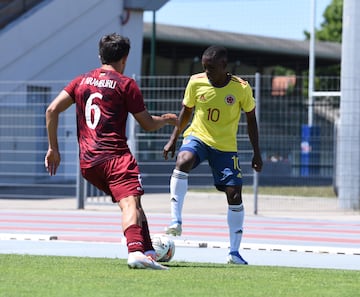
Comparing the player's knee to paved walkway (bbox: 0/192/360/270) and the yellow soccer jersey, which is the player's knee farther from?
paved walkway (bbox: 0/192/360/270)

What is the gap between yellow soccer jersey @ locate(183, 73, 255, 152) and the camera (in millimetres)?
10648

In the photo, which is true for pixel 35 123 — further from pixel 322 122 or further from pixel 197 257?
pixel 197 257

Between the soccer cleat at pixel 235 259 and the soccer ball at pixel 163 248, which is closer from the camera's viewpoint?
the soccer ball at pixel 163 248

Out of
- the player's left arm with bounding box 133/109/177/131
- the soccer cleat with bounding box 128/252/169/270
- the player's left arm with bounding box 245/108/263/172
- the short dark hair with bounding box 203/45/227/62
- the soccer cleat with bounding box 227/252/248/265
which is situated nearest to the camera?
the soccer cleat with bounding box 128/252/169/270

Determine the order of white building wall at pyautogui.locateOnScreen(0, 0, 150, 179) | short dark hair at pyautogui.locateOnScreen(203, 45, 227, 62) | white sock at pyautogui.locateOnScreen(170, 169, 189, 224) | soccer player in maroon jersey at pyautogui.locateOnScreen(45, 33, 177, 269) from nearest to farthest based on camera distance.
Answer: soccer player in maroon jersey at pyautogui.locateOnScreen(45, 33, 177, 269) < short dark hair at pyautogui.locateOnScreen(203, 45, 227, 62) < white sock at pyautogui.locateOnScreen(170, 169, 189, 224) < white building wall at pyautogui.locateOnScreen(0, 0, 150, 179)

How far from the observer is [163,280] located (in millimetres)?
7875

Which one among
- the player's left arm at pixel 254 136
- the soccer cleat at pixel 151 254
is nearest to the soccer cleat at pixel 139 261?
the soccer cleat at pixel 151 254

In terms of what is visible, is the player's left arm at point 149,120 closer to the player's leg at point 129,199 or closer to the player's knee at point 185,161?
the player's leg at point 129,199

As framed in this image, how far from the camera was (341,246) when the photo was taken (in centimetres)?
1317

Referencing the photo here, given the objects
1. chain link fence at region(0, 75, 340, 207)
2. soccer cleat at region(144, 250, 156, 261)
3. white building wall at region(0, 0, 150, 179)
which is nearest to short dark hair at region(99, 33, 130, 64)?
soccer cleat at region(144, 250, 156, 261)

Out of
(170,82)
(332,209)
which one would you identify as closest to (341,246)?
(332,209)

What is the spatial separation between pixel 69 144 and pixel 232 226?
1665 cm

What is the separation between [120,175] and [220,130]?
2.02m

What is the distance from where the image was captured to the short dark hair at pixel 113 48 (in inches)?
357
